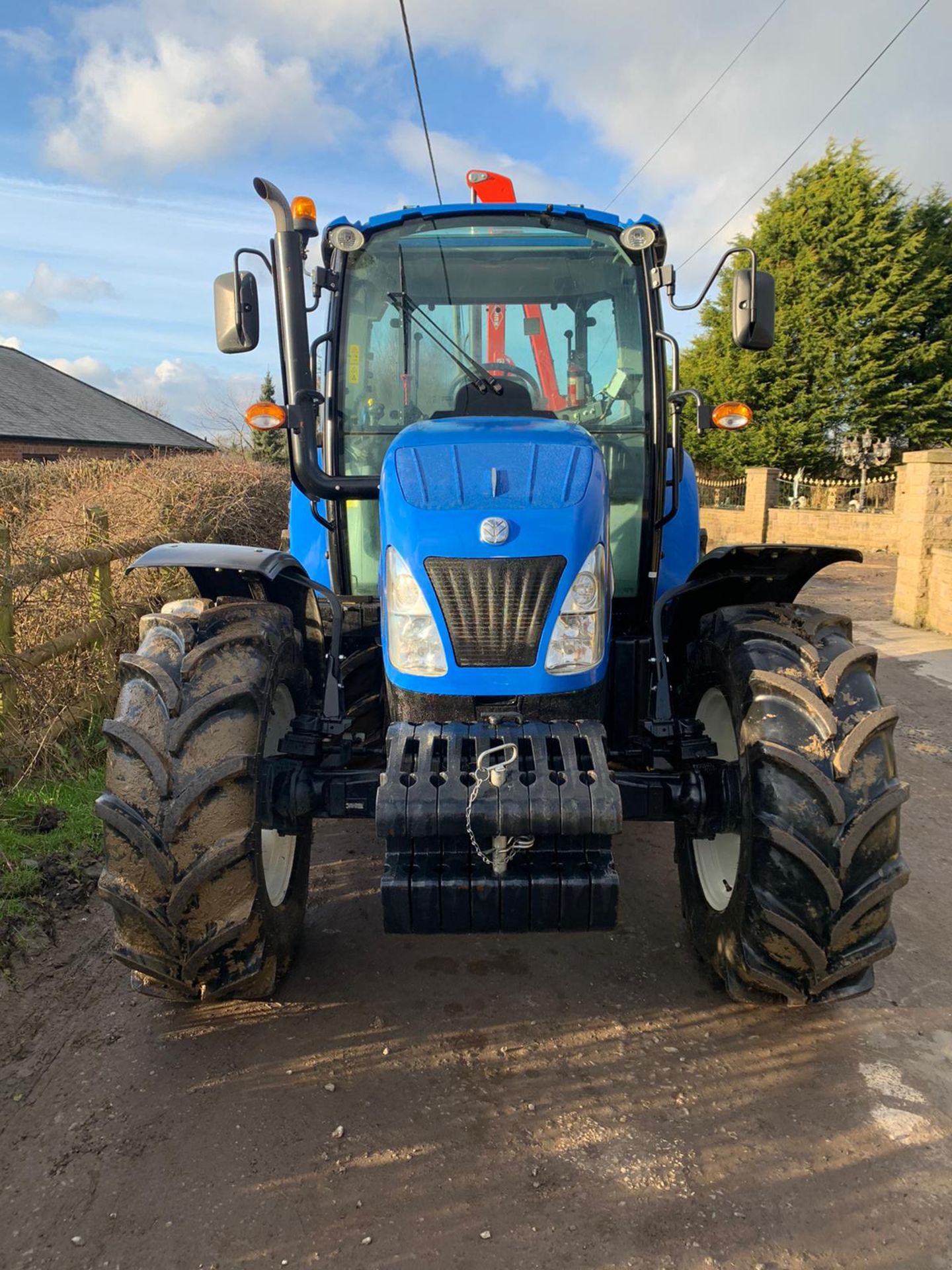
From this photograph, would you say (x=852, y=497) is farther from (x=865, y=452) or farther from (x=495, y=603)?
(x=495, y=603)

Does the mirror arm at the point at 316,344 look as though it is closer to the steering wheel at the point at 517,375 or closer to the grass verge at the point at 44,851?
the steering wheel at the point at 517,375

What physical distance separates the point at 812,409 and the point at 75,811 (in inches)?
971

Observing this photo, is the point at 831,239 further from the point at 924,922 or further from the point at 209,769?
the point at 209,769

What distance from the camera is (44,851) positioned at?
388 centimetres

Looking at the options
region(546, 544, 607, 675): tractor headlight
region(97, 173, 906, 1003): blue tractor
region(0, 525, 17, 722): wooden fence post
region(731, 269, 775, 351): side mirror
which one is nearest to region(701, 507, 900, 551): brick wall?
region(731, 269, 775, 351): side mirror

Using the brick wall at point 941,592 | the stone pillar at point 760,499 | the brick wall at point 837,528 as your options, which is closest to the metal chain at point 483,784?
the brick wall at point 941,592

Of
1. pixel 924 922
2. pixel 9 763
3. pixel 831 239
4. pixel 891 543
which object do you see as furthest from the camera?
pixel 831 239

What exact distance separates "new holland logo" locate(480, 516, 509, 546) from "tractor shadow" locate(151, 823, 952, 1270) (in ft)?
5.27

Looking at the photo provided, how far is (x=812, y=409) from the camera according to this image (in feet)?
80.5

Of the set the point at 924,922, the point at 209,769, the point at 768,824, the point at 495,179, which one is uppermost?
the point at 495,179

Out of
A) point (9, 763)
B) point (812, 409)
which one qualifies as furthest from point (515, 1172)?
point (812, 409)

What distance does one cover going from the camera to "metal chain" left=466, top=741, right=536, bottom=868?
7.33 feet

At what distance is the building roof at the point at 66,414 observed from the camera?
81.8 ft

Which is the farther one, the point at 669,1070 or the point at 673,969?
the point at 673,969
